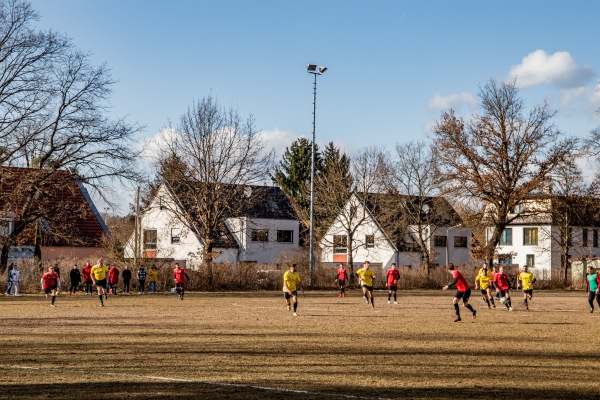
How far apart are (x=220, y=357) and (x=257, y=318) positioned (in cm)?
1212

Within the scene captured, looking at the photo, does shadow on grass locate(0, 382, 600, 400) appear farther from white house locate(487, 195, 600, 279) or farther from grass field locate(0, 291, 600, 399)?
white house locate(487, 195, 600, 279)

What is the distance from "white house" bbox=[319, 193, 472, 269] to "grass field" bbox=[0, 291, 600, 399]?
41425 mm

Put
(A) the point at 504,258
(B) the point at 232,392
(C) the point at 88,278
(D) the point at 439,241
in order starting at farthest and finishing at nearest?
1. (A) the point at 504,258
2. (D) the point at 439,241
3. (C) the point at 88,278
4. (B) the point at 232,392

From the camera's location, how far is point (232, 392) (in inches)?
495

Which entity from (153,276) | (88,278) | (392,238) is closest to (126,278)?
(88,278)

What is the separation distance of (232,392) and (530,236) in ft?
281

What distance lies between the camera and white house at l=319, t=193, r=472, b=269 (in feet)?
243

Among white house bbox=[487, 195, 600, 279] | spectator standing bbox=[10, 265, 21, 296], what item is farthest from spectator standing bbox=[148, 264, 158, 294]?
white house bbox=[487, 195, 600, 279]

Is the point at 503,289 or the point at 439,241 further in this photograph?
the point at 439,241

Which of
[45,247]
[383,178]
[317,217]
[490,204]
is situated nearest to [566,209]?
[490,204]

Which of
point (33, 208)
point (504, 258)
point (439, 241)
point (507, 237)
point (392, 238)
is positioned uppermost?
point (507, 237)

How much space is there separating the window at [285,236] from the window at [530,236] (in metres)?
26.8

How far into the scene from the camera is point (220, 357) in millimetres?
17250

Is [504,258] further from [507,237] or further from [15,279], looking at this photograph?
[15,279]
